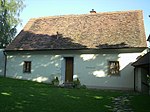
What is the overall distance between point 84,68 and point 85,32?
12.4 feet

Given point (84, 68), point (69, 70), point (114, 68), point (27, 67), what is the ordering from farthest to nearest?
point (27, 67), point (69, 70), point (84, 68), point (114, 68)

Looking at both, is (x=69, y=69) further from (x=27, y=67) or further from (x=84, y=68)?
(x=27, y=67)

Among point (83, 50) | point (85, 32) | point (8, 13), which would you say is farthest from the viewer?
point (8, 13)

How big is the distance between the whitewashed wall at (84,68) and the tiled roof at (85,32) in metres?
0.95

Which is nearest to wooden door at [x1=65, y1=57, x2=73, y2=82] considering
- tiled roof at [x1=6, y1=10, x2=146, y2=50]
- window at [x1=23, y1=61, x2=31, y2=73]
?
tiled roof at [x1=6, y1=10, x2=146, y2=50]

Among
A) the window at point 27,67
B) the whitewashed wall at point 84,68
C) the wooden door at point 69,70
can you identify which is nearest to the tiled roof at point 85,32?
the whitewashed wall at point 84,68

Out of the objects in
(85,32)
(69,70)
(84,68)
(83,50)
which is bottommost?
(69,70)

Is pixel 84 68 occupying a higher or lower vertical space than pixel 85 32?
lower

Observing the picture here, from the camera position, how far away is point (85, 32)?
23.0m

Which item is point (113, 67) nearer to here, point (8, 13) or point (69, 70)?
point (69, 70)

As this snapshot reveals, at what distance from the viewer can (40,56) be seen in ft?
75.8

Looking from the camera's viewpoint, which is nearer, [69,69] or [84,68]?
[84,68]

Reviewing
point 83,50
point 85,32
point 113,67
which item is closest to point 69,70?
point 83,50

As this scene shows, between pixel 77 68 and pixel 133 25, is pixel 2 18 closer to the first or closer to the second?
pixel 77 68
